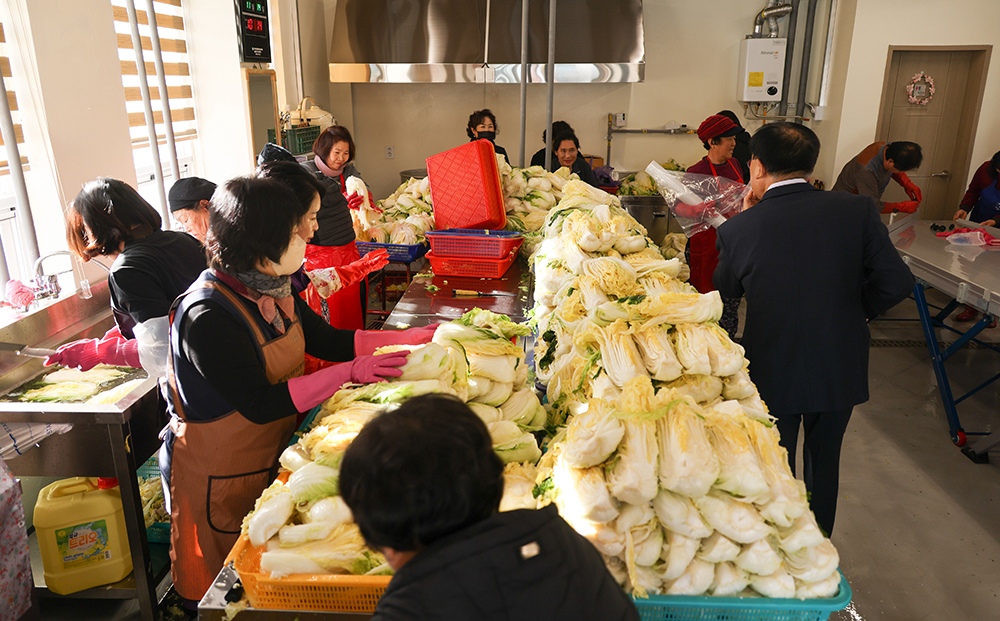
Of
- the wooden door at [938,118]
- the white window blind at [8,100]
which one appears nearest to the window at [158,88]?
the white window blind at [8,100]

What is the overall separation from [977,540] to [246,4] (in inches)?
268

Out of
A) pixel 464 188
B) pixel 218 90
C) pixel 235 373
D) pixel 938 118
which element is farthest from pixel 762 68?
pixel 235 373

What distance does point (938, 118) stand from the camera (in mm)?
8344

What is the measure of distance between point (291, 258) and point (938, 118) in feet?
29.9

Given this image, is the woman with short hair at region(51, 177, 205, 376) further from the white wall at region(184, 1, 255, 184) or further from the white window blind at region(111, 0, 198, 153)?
the white wall at region(184, 1, 255, 184)

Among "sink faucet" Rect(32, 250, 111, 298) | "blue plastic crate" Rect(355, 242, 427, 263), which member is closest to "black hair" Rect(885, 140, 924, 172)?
"blue plastic crate" Rect(355, 242, 427, 263)

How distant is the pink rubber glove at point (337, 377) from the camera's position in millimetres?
2033

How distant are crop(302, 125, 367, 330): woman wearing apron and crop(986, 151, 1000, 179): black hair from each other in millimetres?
6138

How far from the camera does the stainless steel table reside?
13.9 ft

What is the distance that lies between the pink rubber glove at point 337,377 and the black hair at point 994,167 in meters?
6.95

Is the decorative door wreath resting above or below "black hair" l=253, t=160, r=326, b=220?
above

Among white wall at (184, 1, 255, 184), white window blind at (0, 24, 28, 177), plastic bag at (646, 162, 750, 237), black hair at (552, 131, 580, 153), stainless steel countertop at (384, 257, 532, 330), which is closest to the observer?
white window blind at (0, 24, 28, 177)

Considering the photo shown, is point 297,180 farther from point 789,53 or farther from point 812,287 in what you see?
point 789,53

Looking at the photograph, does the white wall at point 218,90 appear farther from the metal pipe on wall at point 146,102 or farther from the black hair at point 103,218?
the black hair at point 103,218
